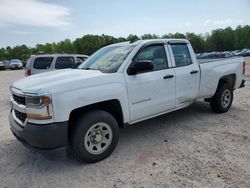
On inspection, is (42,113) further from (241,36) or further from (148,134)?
(241,36)

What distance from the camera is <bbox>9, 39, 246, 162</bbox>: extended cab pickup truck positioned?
11.2 ft

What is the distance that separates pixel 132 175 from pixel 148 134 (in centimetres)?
163

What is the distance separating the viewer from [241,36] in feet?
349

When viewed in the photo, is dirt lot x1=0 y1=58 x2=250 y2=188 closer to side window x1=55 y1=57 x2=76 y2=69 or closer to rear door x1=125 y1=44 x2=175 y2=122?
rear door x1=125 y1=44 x2=175 y2=122

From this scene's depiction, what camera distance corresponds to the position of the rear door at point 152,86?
14.0ft

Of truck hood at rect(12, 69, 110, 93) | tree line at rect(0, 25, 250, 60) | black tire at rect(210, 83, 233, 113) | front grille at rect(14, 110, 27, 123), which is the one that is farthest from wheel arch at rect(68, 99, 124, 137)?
tree line at rect(0, 25, 250, 60)

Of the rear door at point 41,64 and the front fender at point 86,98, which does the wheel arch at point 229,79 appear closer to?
the front fender at point 86,98

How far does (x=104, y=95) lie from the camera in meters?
3.82

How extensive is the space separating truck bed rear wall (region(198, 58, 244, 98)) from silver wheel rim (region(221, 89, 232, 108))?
39cm

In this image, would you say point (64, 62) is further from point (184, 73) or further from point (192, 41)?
point (192, 41)

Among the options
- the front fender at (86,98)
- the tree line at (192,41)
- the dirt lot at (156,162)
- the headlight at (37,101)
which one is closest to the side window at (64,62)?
the dirt lot at (156,162)

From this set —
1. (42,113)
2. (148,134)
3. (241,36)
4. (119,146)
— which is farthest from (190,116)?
(241,36)

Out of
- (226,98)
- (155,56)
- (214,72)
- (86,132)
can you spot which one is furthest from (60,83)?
(226,98)

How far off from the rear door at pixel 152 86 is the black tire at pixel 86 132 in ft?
1.65
